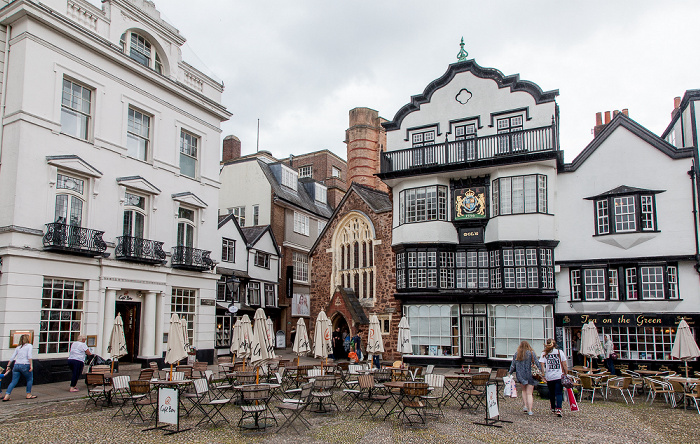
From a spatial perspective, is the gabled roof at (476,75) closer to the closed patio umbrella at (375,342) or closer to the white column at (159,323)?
the closed patio umbrella at (375,342)

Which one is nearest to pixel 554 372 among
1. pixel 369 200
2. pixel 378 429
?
pixel 378 429

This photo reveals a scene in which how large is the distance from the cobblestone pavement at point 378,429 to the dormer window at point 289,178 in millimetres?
24669

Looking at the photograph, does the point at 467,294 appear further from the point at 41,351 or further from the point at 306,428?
the point at 41,351

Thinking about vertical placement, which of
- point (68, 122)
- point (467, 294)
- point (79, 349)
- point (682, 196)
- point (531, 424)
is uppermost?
point (68, 122)

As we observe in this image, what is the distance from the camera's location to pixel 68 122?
64.6 feet

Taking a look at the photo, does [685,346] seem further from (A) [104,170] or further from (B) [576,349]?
(A) [104,170]

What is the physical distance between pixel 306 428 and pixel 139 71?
1637cm

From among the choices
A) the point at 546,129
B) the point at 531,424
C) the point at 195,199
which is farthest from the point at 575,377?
the point at 195,199

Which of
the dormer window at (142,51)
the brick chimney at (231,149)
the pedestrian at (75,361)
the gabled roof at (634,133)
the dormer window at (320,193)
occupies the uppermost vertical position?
the brick chimney at (231,149)

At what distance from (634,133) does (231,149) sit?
27.7 metres

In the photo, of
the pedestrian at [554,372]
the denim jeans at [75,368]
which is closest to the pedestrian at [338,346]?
the denim jeans at [75,368]

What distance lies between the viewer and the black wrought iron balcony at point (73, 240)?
18031 mm

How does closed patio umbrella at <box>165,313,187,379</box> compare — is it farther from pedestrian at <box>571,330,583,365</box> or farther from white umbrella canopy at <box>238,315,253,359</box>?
pedestrian at <box>571,330,583,365</box>

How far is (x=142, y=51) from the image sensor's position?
76.3ft
